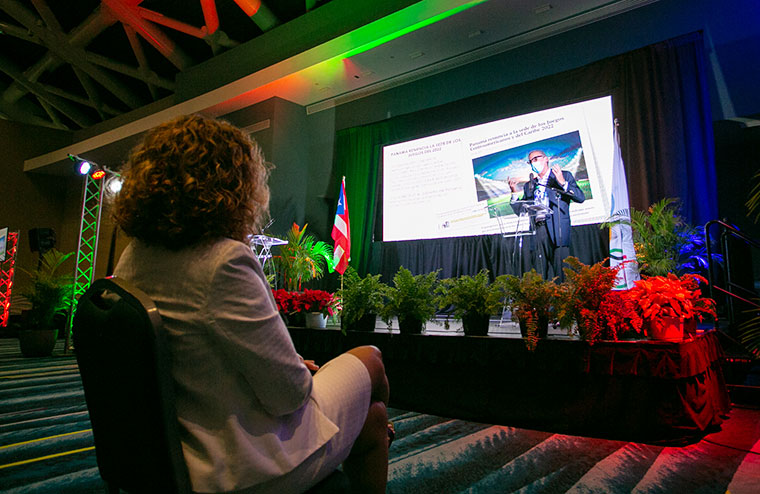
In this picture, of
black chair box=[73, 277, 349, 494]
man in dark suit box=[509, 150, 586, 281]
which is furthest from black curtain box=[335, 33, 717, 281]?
black chair box=[73, 277, 349, 494]

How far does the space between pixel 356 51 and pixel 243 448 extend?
6.73 metres

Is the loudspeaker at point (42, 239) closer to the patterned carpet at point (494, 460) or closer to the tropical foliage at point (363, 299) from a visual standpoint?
the patterned carpet at point (494, 460)

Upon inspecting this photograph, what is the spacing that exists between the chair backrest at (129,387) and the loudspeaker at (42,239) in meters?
8.70

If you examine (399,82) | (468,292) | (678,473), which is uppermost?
(399,82)

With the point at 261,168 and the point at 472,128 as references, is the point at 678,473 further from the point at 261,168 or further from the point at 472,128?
the point at 472,128

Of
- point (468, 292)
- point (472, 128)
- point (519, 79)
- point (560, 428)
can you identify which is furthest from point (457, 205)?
point (560, 428)

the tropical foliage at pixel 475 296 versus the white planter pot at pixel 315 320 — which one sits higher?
the tropical foliage at pixel 475 296

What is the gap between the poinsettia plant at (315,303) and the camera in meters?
3.61

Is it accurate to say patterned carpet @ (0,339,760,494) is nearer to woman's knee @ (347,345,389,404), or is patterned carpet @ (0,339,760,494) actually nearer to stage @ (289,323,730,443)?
stage @ (289,323,730,443)

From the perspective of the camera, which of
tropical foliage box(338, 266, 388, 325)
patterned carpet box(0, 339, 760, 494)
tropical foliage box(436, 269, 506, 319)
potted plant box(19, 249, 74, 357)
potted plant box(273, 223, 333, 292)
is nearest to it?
patterned carpet box(0, 339, 760, 494)

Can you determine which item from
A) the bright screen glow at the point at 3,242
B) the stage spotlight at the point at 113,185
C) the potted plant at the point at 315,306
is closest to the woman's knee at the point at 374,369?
the stage spotlight at the point at 113,185

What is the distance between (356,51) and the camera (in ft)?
22.0

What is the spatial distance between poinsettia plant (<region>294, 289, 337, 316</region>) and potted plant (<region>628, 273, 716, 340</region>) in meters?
2.10

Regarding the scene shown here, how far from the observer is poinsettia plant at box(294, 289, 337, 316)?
361 cm
